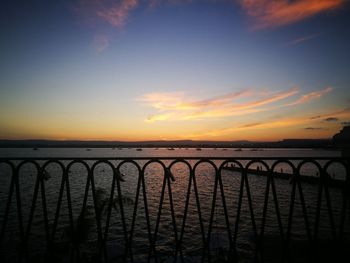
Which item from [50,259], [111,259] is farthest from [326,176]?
[111,259]

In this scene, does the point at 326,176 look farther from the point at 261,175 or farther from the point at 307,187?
the point at 261,175

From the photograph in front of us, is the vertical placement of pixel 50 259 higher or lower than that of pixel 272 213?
higher

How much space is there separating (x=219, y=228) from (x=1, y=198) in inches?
1489

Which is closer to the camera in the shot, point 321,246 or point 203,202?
point 321,246

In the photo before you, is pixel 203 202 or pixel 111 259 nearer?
pixel 111 259

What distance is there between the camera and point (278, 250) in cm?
2367

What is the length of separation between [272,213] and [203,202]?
10.9 meters

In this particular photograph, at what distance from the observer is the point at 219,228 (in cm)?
3075

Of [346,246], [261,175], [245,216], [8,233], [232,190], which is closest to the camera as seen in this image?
[346,246]

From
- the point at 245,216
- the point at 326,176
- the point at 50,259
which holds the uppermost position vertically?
the point at 326,176

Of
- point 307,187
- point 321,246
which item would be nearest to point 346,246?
point 321,246

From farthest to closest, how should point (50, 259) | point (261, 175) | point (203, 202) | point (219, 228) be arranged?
1. point (261, 175)
2. point (203, 202)
3. point (219, 228)
4. point (50, 259)

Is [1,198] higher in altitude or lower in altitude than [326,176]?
lower

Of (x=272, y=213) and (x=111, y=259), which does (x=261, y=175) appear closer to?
(x=272, y=213)
